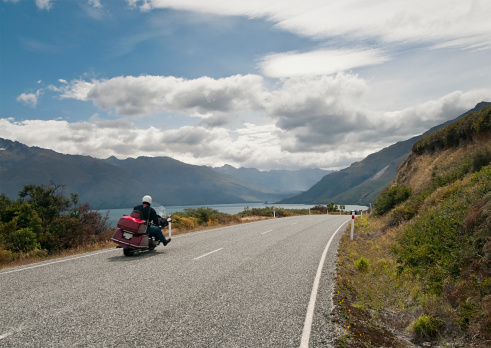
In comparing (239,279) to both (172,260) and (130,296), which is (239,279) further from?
(172,260)

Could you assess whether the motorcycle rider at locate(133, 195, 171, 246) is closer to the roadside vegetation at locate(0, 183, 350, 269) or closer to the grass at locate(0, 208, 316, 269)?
the grass at locate(0, 208, 316, 269)

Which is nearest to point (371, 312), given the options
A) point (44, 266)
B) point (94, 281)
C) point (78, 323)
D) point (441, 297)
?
point (441, 297)

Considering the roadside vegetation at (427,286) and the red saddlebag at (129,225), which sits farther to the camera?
the red saddlebag at (129,225)

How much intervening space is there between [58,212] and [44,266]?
6.77m

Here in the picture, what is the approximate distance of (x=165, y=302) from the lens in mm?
5473

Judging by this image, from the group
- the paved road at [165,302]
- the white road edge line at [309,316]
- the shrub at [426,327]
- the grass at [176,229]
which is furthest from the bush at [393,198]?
the shrub at [426,327]

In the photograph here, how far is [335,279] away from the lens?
7.65m

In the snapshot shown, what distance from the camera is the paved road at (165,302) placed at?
411 cm

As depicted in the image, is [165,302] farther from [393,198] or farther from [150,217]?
[393,198]

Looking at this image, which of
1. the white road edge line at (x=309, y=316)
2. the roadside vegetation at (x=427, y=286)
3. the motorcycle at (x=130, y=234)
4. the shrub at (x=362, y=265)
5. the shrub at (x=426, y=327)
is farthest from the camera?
the motorcycle at (x=130, y=234)

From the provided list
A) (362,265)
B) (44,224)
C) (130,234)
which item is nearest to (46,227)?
(44,224)

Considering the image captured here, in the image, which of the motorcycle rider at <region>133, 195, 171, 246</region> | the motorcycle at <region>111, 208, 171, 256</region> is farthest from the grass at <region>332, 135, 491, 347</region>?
the motorcycle at <region>111, 208, 171, 256</region>

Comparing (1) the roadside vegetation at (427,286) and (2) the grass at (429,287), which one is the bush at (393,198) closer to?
(1) the roadside vegetation at (427,286)

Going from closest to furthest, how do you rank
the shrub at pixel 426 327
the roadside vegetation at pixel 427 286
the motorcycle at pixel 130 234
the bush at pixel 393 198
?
the roadside vegetation at pixel 427 286 → the shrub at pixel 426 327 → the motorcycle at pixel 130 234 → the bush at pixel 393 198
